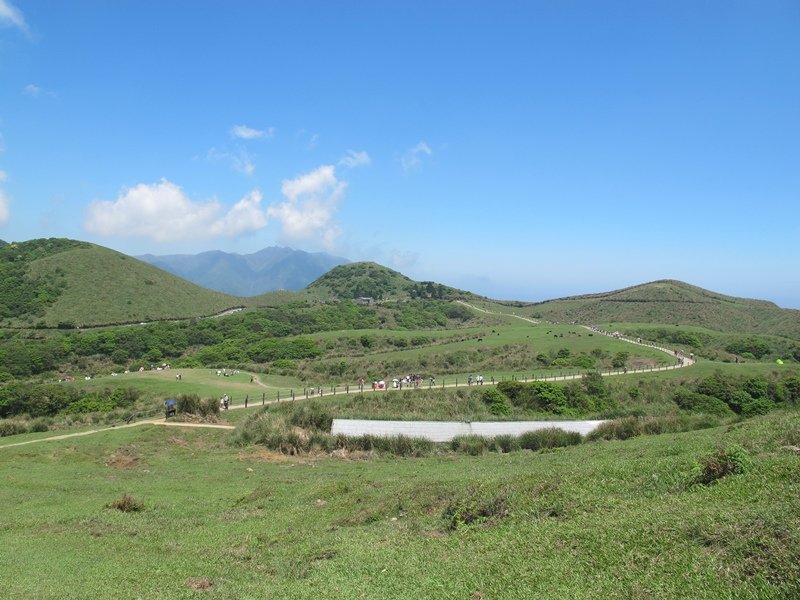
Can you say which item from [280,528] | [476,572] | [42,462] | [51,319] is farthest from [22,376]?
[476,572]

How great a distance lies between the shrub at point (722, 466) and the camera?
11.3 meters

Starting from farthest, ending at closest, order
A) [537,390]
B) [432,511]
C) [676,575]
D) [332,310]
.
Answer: [332,310] → [537,390] → [432,511] → [676,575]

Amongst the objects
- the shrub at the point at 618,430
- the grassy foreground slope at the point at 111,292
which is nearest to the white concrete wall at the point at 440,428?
the shrub at the point at 618,430

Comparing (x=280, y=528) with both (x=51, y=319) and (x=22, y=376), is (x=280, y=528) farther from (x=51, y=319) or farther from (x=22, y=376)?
(x=51, y=319)

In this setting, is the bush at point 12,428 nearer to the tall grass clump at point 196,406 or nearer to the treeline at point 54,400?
the treeline at point 54,400

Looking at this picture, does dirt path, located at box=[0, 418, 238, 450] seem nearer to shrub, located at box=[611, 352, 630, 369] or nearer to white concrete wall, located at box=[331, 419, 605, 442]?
white concrete wall, located at box=[331, 419, 605, 442]

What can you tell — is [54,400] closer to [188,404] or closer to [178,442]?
[188,404]

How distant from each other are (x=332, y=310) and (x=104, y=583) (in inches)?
4601

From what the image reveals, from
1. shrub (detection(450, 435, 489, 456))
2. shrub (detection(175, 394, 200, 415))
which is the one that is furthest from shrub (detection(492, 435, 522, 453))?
shrub (detection(175, 394, 200, 415))

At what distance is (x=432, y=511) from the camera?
13.8 metres

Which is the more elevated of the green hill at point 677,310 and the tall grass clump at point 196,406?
the green hill at point 677,310

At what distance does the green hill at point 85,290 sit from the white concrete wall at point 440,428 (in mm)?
91710

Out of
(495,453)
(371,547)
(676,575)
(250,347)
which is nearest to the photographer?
(676,575)

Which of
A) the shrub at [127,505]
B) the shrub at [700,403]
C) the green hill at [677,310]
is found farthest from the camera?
the green hill at [677,310]
